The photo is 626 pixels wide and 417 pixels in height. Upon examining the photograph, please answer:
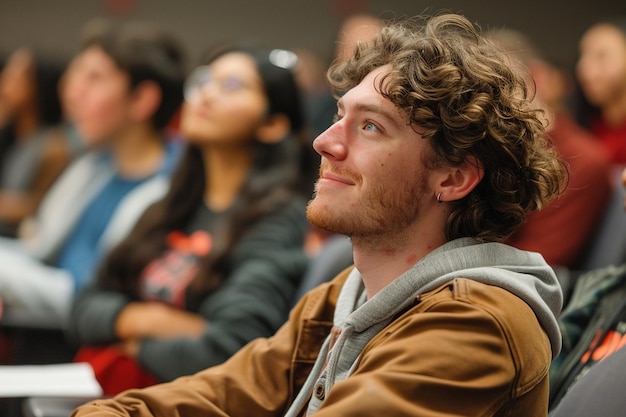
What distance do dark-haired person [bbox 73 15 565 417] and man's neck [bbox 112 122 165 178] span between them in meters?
1.77

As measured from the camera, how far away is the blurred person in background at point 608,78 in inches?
147

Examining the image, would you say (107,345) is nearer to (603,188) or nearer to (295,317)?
(295,317)

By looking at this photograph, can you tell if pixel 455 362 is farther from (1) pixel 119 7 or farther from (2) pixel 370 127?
(1) pixel 119 7

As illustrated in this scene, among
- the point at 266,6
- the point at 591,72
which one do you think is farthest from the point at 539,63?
the point at 266,6

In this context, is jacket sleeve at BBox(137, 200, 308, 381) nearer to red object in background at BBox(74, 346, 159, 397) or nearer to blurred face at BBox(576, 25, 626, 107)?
→ red object in background at BBox(74, 346, 159, 397)

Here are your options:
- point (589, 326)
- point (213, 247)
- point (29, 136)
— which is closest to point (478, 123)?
point (589, 326)

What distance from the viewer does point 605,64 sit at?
379cm

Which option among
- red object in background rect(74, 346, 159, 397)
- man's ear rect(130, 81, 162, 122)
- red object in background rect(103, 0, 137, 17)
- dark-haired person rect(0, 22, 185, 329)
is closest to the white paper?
red object in background rect(74, 346, 159, 397)

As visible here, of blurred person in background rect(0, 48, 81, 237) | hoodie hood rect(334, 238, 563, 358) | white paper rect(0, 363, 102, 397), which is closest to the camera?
hoodie hood rect(334, 238, 563, 358)

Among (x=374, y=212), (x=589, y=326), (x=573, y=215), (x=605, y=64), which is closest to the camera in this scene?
(x=374, y=212)

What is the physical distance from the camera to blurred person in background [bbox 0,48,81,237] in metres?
3.73

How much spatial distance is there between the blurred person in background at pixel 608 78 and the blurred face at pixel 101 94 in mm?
1868

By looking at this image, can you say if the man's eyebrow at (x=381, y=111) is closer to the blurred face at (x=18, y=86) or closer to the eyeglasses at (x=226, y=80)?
the eyeglasses at (x=226, y=80)

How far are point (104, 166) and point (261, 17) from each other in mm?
3362
